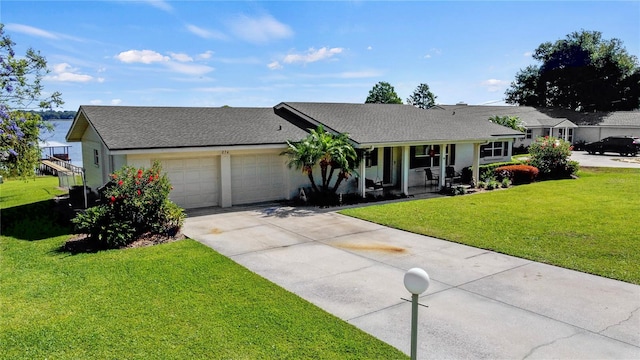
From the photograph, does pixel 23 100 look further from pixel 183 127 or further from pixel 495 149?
pixel 495 149

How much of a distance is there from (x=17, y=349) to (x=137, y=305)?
1.66m

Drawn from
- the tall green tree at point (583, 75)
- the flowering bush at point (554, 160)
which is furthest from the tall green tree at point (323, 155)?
the tall green tree at point (583, 75)

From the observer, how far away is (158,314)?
6.42m

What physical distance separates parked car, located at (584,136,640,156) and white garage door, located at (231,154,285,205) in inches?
1336

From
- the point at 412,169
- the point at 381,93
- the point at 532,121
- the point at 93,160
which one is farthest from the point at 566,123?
the point at 93,160

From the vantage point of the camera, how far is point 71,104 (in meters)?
22.0

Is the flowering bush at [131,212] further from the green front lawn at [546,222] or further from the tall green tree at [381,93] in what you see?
the tall green tree at [381,93]

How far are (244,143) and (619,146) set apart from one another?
35925 mm

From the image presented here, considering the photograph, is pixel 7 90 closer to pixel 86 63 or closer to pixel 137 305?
pixel 86 63

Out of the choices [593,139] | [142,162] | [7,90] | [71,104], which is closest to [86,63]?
[71,104]

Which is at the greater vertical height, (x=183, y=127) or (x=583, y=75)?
(x=583, y=75)

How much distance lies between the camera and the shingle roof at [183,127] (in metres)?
13.7

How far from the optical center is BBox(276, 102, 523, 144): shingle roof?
17562 mm

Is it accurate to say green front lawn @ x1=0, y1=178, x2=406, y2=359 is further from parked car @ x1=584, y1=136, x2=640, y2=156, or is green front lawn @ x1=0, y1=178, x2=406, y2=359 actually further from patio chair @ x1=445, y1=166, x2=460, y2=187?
parked car @ x1=584, y1=136, x2=640, y2=156
